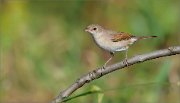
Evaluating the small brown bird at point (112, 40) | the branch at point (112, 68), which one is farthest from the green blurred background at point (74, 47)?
the branch at point (112, 68)

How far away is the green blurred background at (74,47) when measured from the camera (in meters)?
7.67

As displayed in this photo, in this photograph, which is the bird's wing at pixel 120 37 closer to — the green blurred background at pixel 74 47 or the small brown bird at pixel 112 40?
the small brown bird at pixel 112 40

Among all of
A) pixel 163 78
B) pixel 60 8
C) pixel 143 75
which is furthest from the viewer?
pixel 60 8

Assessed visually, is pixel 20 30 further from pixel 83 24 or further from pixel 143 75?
pixel 143 75

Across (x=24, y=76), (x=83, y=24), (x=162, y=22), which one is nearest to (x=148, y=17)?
(x=162, y=22)

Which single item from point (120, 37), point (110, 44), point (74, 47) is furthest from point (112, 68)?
point (74, 47)

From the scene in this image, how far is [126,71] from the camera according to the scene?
7988 mm

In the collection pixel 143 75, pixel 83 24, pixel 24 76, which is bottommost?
pixel 143 75

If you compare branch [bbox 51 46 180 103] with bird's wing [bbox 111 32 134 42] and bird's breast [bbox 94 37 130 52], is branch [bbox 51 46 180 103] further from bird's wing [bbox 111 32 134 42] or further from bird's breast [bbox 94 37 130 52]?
bird's wing [bbox 111 32 134 42]

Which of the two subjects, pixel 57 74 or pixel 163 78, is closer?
pixel 163 78

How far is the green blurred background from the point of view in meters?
7.67

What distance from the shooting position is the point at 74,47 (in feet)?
27.6

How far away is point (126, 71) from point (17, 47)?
4.65ft

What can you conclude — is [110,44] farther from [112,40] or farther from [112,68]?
[112,68]
